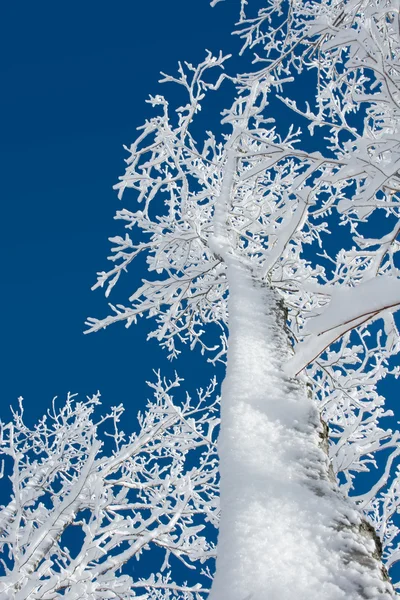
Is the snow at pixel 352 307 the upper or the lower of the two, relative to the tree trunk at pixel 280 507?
upper

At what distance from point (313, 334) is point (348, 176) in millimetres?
1215

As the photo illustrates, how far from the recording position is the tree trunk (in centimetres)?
105

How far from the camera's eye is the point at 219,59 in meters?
5.11

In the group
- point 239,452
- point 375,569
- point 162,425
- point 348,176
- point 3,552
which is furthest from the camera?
point 162,425

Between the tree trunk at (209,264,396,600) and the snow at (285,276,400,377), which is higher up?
the snow at (285,276,400,377)

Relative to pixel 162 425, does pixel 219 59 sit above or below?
above

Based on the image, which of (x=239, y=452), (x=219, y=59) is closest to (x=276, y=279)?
(x=239, y=452)

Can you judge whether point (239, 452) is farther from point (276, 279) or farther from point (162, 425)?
point (162, 425)

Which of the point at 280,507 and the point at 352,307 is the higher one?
the point at 352,307

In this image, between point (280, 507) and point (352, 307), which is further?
point (280, 507)

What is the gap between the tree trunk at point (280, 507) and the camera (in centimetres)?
105

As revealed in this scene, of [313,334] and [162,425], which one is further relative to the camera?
[162,425]

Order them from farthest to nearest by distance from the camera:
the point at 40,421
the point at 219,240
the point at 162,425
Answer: the point at 40,421 < the point at 162,425 < the point at 219,240

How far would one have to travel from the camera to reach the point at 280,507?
4.21 feet
